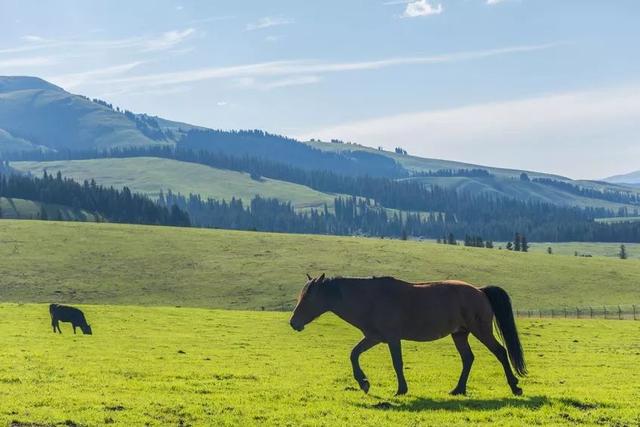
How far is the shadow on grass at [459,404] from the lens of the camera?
16.1 m

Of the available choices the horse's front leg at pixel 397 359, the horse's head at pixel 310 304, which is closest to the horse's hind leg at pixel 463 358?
the horse's front leg at pixel 397 359

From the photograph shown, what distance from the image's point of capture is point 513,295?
86188mm

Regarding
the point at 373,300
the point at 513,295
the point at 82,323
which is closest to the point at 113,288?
the point at 82,323

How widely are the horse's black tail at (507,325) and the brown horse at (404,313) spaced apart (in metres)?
0.03

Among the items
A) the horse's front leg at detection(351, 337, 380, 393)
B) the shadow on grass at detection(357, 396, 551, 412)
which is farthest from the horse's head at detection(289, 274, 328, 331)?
the shadow on grass at detection(357, 396, 551, 412)

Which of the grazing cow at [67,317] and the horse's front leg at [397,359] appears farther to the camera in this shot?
the grazing cow at [67,317]

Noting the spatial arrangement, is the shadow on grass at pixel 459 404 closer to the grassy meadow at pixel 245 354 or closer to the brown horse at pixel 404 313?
the grassy meadow at pixel 245 354

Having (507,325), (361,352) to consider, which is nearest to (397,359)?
(361,352)

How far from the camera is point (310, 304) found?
722 inches

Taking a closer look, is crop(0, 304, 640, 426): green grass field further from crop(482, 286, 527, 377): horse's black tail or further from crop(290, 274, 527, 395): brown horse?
crop(290, 274, 527, 395): brown horse

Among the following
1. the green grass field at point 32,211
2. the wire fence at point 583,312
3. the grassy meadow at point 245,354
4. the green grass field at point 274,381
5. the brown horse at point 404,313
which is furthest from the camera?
the green grass field at point 32,211

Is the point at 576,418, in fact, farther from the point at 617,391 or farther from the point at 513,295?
the point at 513,295

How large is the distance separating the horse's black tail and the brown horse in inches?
1.0

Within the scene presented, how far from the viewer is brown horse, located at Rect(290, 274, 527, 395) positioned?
1791cm
